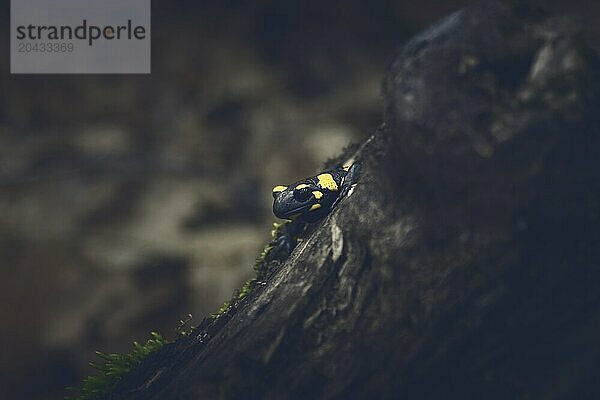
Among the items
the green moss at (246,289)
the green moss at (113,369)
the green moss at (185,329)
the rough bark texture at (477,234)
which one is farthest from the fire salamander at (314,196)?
the green moss at (113,369)

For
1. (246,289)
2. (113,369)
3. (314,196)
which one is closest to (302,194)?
(314,196)

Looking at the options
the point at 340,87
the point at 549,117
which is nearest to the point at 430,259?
the point at 549,117

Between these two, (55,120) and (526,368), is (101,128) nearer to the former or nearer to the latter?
(55,120)

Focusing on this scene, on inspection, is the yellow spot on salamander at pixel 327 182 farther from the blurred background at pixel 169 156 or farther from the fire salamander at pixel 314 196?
the blurred background at pixel 169 156

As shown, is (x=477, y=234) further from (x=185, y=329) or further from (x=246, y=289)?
(x=185, y=329)

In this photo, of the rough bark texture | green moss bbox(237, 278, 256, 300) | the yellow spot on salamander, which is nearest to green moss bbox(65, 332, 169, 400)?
green moss bbox(237, 278, 256, 300)

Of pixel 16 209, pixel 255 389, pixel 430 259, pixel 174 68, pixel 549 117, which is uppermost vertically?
pixel 174 68
